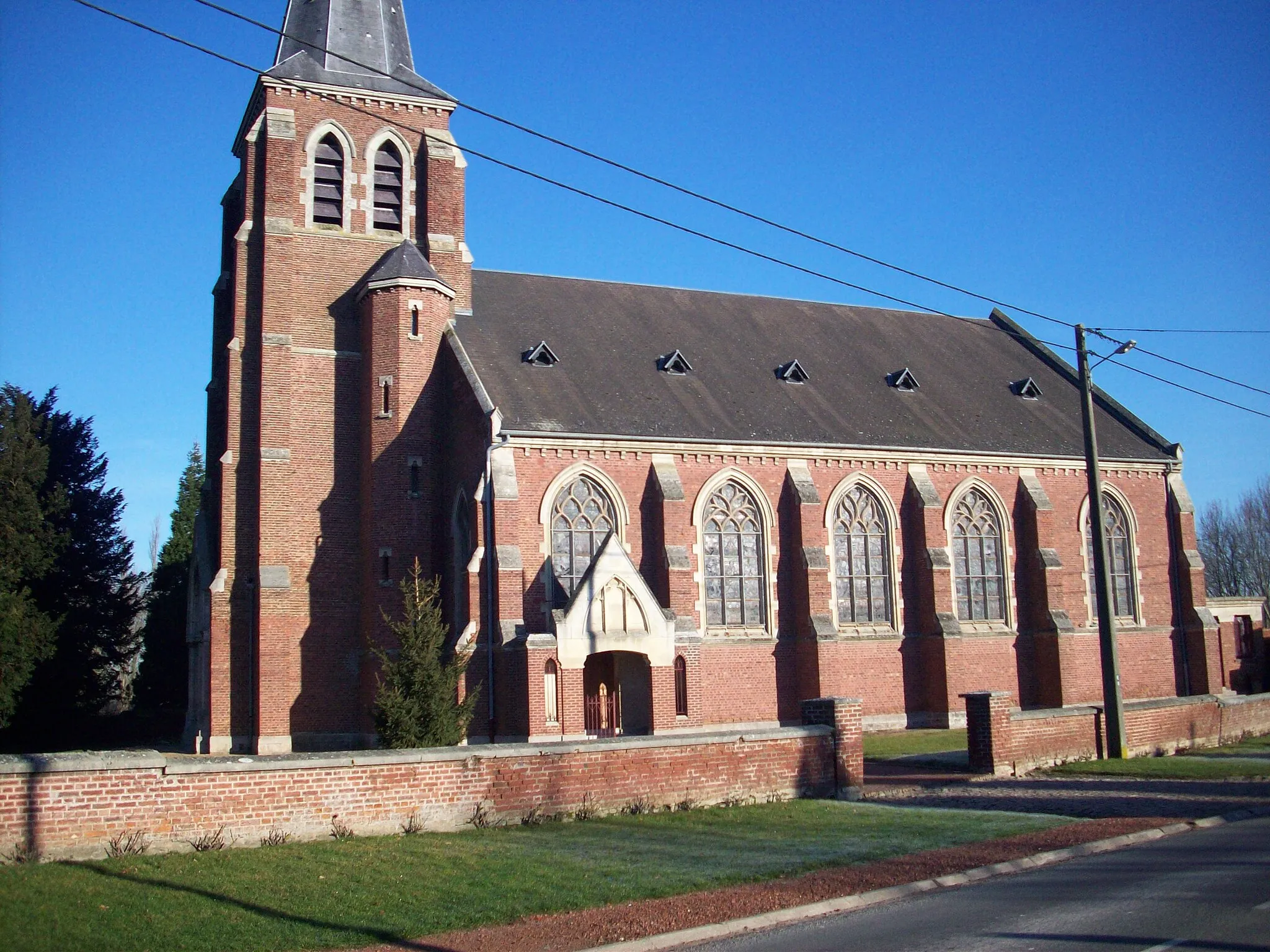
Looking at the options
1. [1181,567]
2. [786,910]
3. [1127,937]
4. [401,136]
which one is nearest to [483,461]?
[401,136]

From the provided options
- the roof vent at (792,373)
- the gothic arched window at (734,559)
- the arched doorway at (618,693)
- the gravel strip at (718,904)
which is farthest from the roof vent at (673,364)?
the gravel strip at (718,904)

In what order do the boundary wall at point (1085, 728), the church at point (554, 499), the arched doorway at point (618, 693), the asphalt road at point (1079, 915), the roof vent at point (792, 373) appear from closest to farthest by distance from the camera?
the asphalt road at point (1079, 915)
the boundary wall at point (1085, 728)
the arched doorway at point (618, 693)
the church at point (554, 499)
the roof vent at point (792, 373)

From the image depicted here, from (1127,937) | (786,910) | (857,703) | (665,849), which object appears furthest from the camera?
(857,703)

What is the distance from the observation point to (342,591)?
1115 inches

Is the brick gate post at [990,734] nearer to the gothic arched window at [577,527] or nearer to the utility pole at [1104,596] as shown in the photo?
the utility pole at [1104,596]

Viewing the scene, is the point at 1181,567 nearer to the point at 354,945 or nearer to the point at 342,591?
the point at 342,591

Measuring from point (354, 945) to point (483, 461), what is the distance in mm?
18005

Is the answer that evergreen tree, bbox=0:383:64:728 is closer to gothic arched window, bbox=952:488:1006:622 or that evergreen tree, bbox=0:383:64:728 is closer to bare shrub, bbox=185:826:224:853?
bare shrub, bbox=185:826:224:853

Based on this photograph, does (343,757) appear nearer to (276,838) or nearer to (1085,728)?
(276,838)

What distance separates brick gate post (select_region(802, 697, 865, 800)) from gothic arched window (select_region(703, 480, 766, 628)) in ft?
35.7

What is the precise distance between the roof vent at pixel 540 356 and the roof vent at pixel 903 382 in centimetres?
1059

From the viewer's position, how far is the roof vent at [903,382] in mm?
34469

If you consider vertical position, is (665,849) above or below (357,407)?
below

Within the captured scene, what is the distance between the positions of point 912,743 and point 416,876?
17442 mm
